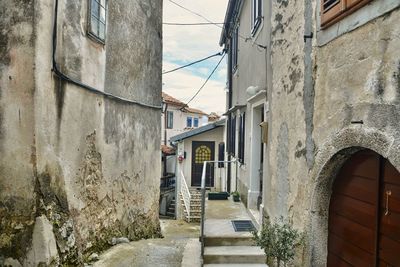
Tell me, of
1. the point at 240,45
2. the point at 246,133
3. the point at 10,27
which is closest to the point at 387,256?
the point at 10,27

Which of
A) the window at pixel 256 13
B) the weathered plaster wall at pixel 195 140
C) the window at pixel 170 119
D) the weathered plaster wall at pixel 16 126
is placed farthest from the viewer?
the window at pixel 170 119

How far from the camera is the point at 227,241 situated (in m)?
5.79

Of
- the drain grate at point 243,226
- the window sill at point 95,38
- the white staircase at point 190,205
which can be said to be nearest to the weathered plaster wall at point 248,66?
the drain grate at point 243,226

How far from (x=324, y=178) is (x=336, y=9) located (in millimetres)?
1609

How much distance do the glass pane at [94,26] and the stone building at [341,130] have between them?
286cm

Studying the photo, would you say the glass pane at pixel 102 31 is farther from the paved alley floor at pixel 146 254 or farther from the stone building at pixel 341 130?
the paved alley floor at pixel 146 254

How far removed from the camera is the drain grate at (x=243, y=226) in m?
6.23

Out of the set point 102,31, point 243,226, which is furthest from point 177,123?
point 102,31

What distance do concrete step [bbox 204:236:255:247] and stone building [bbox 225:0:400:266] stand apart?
3.79ft

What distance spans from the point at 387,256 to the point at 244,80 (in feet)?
A: 23.8

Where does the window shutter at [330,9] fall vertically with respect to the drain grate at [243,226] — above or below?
above

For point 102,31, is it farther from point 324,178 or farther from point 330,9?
point 324,178

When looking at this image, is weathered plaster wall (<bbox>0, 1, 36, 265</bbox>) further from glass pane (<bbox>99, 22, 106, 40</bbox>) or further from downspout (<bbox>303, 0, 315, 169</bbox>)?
downspout (<bbox>303, 0, 315, 169</bbox>)

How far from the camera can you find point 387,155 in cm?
246
